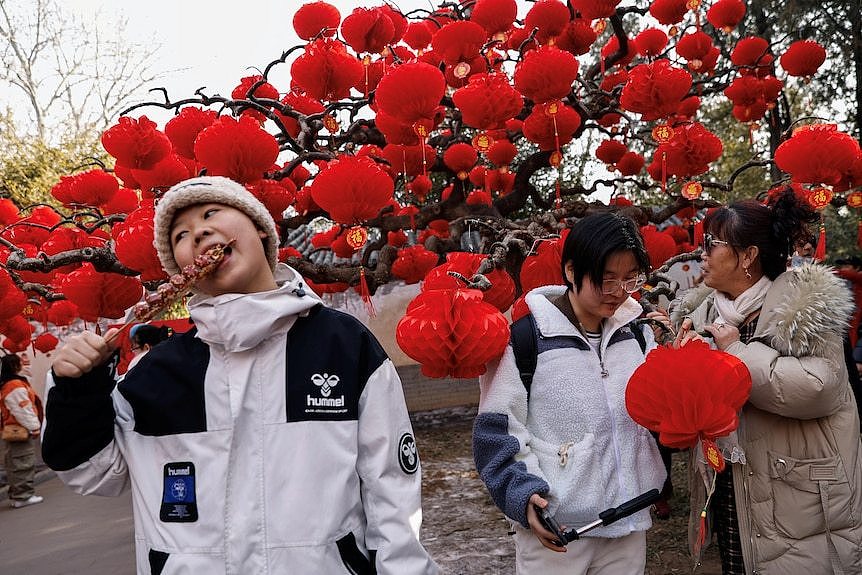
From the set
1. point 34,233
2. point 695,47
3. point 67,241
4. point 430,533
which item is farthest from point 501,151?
point 34,233

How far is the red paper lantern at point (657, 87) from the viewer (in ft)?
13.9

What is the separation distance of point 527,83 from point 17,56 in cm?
1869

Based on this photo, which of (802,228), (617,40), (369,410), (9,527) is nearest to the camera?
(369,410)

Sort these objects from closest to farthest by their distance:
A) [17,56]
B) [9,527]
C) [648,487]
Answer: [648,487]
[9,527]
[17,56]

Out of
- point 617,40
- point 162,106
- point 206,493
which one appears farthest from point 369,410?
point 617,40

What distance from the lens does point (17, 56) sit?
55.1 feet

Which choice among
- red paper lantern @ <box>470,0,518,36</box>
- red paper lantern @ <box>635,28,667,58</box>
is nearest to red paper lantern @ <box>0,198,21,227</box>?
red paper lantern @ <box>470,0,518,36</box>

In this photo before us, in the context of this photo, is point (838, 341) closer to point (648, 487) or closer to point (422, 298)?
point (648, 487)

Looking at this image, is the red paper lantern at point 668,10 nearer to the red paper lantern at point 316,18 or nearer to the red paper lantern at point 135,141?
the red paper lantern at point 316,18

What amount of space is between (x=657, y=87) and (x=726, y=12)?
6.54 ft

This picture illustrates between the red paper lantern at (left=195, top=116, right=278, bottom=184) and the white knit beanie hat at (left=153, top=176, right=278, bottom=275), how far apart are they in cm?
162

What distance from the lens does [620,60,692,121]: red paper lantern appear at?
4.25m

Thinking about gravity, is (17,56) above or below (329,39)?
above

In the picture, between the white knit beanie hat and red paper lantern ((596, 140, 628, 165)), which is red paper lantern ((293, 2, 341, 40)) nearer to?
the white knit beanie hat
